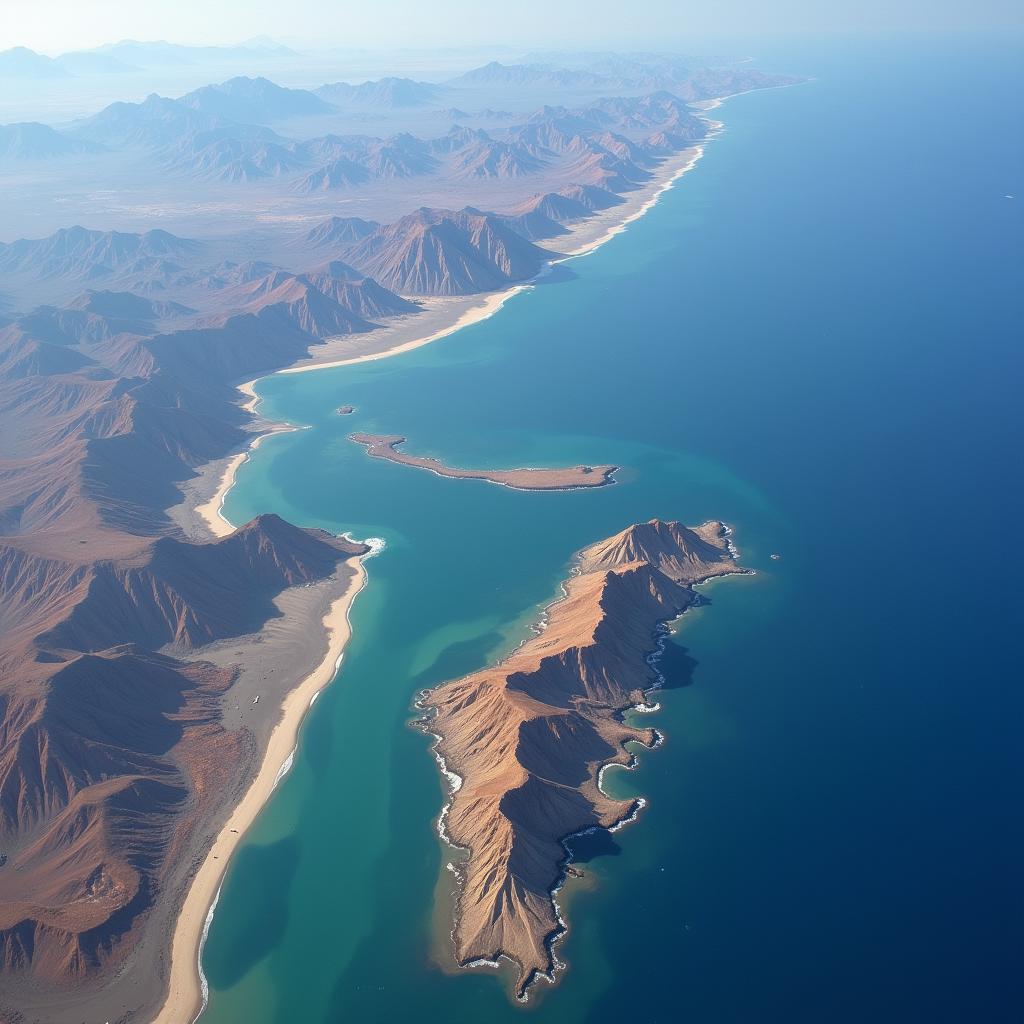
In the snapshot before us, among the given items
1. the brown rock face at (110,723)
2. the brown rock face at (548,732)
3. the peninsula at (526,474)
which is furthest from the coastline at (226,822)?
the peninsula at (526,474)

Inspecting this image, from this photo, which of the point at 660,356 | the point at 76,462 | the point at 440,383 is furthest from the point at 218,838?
the point at 660,356

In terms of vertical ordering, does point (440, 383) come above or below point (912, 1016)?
below

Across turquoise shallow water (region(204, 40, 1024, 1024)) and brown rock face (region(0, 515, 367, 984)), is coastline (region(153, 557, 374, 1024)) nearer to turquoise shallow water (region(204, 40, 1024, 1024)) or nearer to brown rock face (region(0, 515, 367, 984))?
turquoise shallow water (region(204, 40, 1024, 1024))

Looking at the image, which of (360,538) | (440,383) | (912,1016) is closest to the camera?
(912,1016)

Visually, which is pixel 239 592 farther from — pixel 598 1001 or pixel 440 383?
pixel 440 383

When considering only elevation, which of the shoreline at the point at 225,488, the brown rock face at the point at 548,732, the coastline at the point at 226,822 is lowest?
the shoreline at the point at 225,488

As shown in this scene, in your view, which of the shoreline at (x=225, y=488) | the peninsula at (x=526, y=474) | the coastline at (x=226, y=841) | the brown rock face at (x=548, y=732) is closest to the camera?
the coastline at (x=226, y=841)

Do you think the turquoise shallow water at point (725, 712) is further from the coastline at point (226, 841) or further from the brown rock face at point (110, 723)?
the brown rock face at point (110, 723)
